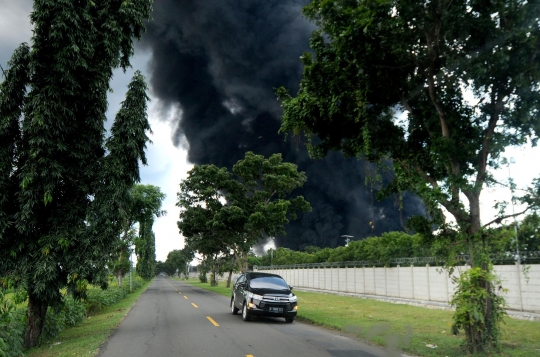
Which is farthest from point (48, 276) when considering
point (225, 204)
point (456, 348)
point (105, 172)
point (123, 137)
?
point (225, 204)

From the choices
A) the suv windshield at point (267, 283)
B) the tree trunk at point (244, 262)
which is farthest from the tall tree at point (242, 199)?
the suv windshield at point (267, 283)

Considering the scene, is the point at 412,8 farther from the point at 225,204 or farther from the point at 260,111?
the point at 260,111

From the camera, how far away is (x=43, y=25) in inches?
505

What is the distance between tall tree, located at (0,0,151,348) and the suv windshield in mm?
5547

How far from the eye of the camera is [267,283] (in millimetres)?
16578

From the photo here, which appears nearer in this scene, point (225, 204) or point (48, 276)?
point (48, 276)

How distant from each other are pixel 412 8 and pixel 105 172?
9998 millimetres

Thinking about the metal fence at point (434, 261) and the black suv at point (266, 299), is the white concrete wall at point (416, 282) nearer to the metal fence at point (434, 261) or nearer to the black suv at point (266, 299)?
the metal fence at point (434, 261)

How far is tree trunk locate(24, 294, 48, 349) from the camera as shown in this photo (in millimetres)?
13188

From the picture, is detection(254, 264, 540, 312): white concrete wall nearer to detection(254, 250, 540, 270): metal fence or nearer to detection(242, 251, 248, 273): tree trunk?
detection(254, 250, 540, 270): metal fence

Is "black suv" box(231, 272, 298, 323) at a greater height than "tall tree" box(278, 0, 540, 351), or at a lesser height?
lesser

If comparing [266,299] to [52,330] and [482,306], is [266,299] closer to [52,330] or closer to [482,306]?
[52,330]

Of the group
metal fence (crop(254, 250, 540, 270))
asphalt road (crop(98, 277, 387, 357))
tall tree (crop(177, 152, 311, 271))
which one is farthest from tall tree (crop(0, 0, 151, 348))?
tall tree (crop(177, 152, 311, 271))

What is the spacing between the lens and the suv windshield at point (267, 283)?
16.2m
